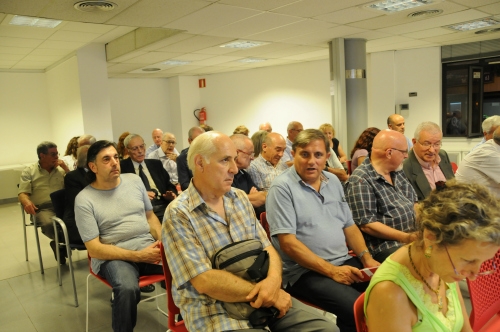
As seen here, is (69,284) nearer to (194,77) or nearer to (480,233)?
(480,233)

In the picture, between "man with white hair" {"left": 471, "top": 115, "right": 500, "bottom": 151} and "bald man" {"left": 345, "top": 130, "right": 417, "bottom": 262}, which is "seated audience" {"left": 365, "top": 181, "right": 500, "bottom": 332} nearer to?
"bald man" {"left": 345, "top": 130, "right": 417, "bottom": 262}

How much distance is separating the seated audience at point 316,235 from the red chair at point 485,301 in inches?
21.5

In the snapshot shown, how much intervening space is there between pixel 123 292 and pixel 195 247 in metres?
0.82

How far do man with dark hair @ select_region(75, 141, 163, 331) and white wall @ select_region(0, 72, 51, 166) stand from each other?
7.14m

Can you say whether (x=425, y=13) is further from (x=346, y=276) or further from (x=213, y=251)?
(x=213, y=251)

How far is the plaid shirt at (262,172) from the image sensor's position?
3.77 m

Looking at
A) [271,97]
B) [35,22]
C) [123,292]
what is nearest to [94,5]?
[35,22]

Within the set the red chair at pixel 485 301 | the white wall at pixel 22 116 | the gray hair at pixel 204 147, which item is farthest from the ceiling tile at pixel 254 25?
the white wall at pixel 22 116

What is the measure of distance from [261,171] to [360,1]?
2.10 meters

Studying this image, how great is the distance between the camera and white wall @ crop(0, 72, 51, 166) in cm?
847

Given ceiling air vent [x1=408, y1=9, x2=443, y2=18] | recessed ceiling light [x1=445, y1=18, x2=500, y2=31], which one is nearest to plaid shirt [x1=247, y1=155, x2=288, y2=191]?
ceiling air vent [x1=408, y1=9, x2=443, y2=18]

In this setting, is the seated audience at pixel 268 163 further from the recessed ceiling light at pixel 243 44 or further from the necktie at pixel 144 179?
the recessed ceiling light at pixel 243 44

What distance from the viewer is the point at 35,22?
16.0 ft

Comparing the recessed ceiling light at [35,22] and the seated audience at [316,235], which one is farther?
the recessed ceiling light at [35,22]
